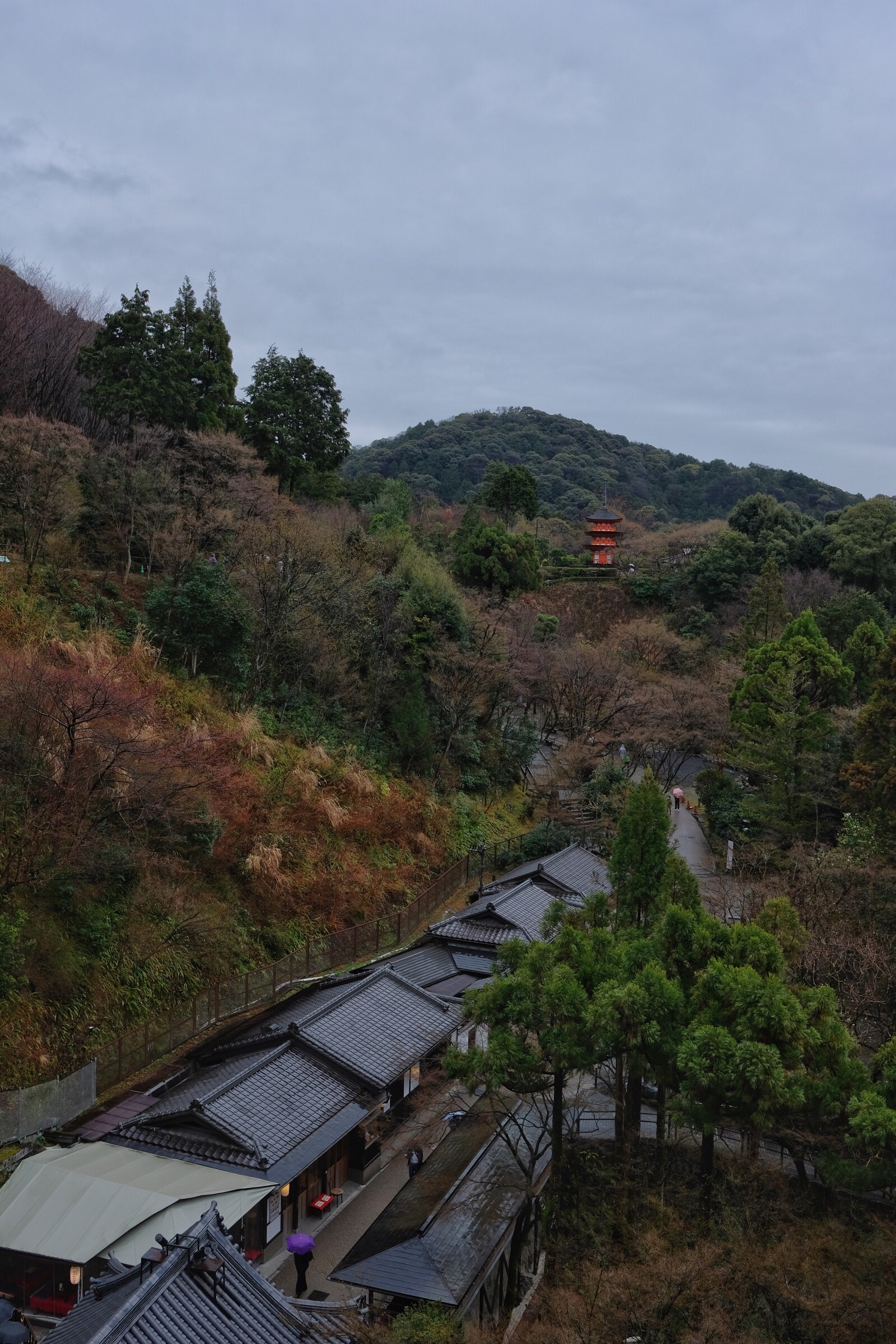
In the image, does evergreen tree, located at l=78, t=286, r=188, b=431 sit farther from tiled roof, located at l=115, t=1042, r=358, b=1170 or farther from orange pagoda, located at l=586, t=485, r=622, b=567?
orange pagoda, located at l=586, t=485, r=622, b=567

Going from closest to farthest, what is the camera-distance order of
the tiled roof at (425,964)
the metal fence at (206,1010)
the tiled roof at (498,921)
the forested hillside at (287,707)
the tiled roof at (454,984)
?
the metal fence at (206,1010)
the forested hillside at (287,707)
the tiled roof at (454,984)
the tiled roof at (425,964)
the tiled roof at (498,921)

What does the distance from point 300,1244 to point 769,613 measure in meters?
31.1

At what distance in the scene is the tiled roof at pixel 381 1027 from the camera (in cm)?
1603

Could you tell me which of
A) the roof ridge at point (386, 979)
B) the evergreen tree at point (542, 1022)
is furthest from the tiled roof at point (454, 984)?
the evergreen tree at point (542, 1022)

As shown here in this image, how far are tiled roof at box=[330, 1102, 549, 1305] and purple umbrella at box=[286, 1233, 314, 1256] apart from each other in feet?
2.51

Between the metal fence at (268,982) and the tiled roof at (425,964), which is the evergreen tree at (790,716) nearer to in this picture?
the metal fence at (268,982)

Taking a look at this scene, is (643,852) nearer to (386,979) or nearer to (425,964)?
(386,979)

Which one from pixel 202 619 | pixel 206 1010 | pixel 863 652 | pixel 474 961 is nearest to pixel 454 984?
pixel 474 961

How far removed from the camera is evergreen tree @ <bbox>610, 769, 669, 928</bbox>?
13766mm

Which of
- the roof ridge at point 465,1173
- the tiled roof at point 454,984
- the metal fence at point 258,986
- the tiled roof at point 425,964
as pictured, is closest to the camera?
the roof ridge at point 465,1173

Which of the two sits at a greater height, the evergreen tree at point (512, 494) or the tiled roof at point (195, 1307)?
the evergreen tree at point (512, 494)

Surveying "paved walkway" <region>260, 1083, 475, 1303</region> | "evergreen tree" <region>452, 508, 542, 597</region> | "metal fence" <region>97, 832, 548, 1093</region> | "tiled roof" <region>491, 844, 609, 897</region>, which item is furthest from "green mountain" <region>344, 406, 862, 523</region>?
"paved walkway" <region>260, 1083, 475, 1303</region>

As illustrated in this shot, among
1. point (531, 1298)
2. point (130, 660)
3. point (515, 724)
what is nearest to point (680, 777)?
point (515, 724)

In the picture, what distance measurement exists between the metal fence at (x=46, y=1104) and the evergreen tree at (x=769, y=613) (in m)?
30.2
